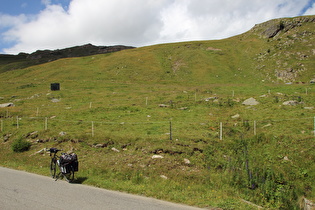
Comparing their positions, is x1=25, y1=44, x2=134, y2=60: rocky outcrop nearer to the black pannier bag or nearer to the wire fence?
the wire fence

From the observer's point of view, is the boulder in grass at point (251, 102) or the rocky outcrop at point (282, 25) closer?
the boulder in grass at point (251, 102)

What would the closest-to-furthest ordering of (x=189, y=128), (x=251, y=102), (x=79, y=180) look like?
1. (x=79, y=180)
2. (x=189, y=128)
3. (x=251, y=102)

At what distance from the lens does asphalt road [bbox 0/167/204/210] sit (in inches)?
328

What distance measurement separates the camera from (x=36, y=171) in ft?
45.4

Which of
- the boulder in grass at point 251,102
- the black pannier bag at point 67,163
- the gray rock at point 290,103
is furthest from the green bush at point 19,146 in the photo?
the gray rock at point 290,103

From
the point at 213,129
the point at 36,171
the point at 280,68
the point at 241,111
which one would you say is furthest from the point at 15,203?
the point at 280,68

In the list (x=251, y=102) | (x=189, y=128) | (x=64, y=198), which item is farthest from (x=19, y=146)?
(x=251, y=102)

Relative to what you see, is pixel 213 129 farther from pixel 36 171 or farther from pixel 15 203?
pixel 15 203

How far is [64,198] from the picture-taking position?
9.18 metres

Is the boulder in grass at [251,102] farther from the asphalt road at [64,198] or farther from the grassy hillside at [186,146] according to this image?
the asphalt road at [64,198]

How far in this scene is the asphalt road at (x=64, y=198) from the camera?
27.4 feet

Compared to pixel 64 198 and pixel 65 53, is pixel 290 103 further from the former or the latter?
pixel 65 53

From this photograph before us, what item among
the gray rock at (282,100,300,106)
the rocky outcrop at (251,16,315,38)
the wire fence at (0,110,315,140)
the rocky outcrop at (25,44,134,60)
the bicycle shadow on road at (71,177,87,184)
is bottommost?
the bicycle shadow on road at (71,177,87,184)

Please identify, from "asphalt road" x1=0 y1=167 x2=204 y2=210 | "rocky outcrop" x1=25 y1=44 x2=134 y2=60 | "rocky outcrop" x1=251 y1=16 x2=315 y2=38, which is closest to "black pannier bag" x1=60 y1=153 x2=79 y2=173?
"asphalt road" x1=0 y1=167 x2=204 y2=210
